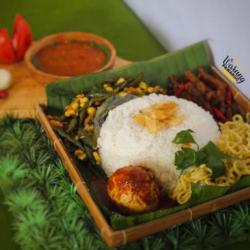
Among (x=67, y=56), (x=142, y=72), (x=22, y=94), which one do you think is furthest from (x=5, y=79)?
(x=142, y=72)

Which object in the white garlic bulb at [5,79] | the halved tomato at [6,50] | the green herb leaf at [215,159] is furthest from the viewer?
the halved tomato at [6,50]

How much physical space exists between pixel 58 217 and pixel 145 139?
1.67 ft

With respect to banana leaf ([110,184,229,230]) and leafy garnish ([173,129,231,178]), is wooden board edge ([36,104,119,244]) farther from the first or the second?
leafy garnish ([173,129,231,178])

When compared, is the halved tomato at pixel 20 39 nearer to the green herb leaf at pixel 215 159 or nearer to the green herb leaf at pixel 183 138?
the green herb leaf at pixel 183 138

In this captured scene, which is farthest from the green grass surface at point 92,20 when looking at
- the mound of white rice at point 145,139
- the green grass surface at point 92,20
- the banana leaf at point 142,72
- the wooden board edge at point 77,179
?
the wooden board edge at point 77,179

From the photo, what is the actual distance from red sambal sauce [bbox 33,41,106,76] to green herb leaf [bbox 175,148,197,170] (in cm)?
103

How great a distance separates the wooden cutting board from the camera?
246 centimetres

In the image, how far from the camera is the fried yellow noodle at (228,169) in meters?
1.84

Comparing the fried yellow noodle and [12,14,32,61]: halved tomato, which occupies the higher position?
the fried yellow noodle

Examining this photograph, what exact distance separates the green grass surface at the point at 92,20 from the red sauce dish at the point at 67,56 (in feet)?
0.90

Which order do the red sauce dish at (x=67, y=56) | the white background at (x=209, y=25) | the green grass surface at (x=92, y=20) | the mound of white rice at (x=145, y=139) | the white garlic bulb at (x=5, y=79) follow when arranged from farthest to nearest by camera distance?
the green grass surface at (x=92, y=20) < the red sauce dish at (x=67, y=56) < the white garlic bulb at (x=5, y=79) < the white background at (x=209, y=25) < the mound of white rice at (x=145, y=139)

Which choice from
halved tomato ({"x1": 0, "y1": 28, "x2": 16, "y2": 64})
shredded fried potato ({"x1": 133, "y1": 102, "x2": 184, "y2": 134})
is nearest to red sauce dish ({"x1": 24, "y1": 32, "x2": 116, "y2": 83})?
halved tomato ({"x1": 0, "y1": 28, "x2": 16, "y2": 64})

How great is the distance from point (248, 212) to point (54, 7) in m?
2.47

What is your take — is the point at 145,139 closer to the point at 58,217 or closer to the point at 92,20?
the point at 58,217
